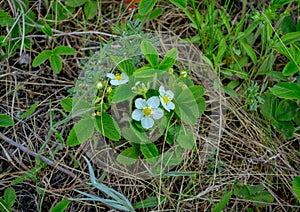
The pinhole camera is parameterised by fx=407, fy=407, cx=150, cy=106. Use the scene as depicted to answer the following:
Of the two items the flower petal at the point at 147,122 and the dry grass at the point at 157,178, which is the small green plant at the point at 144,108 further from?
the dry grass at the point at 157,178

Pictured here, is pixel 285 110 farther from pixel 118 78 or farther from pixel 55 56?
pixel 55 56

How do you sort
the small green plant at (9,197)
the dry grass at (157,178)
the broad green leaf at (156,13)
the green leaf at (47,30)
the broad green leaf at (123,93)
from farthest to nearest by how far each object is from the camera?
1. the broad green leaf at (156,13)
2. the green leaf at (47,30)
3. the dry grass at (157,178)
4. the small green plant at (9,197)
5. the broad green leaf at (123,93)

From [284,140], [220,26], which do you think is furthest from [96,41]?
[284,140]

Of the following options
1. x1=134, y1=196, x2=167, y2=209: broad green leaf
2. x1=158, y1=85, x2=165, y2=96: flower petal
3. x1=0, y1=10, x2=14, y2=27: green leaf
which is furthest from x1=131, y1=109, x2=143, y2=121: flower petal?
x1=0, y1=10, x2=14, y2=27: green leaf

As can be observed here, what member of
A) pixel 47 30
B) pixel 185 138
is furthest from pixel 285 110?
pixel 47 30

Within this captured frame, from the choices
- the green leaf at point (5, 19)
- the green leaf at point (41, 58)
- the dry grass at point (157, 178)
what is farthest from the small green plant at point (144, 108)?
the green leaf at point (5, 19)

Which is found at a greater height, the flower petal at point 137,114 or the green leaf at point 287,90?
the flower petal at point 137,114

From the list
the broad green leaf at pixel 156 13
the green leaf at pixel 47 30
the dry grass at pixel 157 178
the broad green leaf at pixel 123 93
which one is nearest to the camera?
the broad green leaf at pixel 123 93
